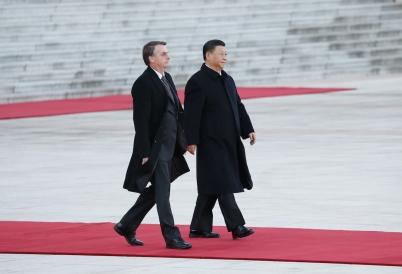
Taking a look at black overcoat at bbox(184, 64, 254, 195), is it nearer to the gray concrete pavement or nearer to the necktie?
the necktie

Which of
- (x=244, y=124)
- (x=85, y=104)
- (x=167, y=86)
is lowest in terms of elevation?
(x=244, y=124)

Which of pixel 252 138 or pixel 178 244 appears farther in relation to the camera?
pixel 252 138

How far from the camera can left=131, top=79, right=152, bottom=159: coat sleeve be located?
25.8 ft

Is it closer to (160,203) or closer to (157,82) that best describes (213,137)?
(157,82)

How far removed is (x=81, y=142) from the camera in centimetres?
1662

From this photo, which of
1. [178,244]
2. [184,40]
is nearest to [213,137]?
[178,244]

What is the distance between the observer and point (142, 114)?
312 inches

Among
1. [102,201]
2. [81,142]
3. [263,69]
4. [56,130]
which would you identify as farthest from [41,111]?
[102,201]

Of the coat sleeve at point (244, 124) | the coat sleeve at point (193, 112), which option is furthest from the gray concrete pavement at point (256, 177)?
the coat sleeve at point (193, 112)

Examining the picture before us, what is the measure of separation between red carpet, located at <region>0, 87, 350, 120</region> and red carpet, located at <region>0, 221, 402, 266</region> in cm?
1257

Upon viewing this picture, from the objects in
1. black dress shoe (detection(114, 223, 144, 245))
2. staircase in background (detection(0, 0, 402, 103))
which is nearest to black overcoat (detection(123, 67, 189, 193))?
black dress shoe (detection(114, 223, 144, 245))

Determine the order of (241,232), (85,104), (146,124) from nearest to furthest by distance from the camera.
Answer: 1. (146,124)
2. (241,232)
3. (85,104)

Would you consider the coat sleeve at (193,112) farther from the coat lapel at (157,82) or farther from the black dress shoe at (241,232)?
the black dress shoe at (241,232)

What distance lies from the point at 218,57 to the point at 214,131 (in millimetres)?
546
